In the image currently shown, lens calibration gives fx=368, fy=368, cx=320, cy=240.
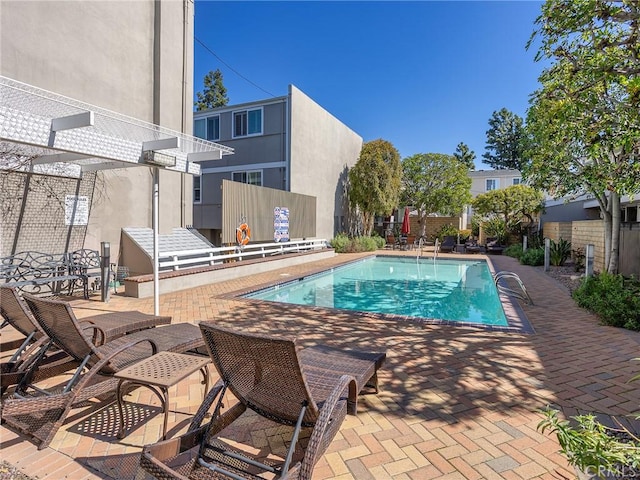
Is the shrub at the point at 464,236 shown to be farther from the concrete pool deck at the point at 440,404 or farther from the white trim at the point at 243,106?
the concrete pool deck at the point at 440,404

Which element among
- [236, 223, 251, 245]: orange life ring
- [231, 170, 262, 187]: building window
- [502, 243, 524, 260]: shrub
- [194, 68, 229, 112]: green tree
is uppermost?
[194, 68, 229, 112]: green tree

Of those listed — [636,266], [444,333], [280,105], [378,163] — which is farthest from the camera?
[378,163]

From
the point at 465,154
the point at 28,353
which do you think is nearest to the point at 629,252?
the point at 28,353

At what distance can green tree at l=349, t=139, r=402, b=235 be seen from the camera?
2058 centimetres

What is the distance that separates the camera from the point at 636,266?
28.2 ft

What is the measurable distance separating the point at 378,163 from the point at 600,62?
16.5m

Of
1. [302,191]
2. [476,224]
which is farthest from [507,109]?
[302,191]

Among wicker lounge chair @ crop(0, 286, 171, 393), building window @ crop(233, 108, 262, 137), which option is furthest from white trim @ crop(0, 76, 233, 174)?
building window @ crop(233, 108, 262, 137)

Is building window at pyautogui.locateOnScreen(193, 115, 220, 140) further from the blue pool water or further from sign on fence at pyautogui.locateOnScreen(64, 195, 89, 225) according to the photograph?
sign on fence at pyautogui.locateOnScreen(64, 195, 89, 225)

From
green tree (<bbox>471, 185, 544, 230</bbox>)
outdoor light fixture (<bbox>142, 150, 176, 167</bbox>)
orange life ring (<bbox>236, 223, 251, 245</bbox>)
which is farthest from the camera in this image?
green tree (<bbox>471, 185, 544, 230</bbox>)

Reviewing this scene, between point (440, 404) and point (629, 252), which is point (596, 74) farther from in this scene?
point (629, 252)

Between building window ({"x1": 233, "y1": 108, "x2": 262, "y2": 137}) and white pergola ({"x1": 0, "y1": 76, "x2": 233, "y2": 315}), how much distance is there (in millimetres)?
10559

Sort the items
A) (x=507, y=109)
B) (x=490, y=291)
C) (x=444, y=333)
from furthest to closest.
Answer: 1. (x=507, y=109)
2. (x=490, y=291)
3. (x=444, y=333)

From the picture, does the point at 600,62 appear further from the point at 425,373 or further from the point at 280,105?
the point at 280,105
